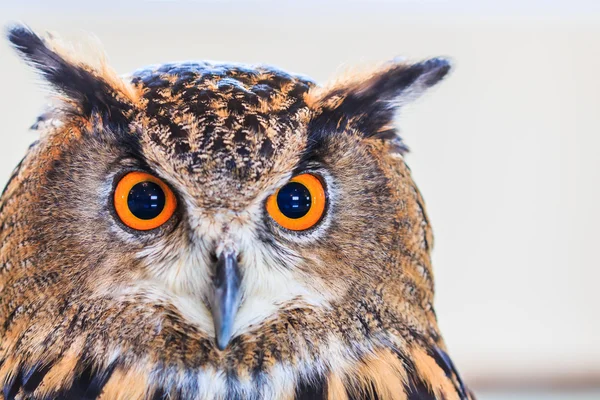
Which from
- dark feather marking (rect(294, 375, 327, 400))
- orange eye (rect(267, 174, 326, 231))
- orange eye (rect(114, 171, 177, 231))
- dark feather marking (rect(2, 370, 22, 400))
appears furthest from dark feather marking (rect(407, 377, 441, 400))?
dark feather marking (rect(2, 370, 22, 400))

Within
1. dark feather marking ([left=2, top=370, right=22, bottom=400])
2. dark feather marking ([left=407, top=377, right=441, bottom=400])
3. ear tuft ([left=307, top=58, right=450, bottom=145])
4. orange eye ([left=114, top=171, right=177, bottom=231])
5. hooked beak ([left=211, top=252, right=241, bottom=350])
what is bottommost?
dark feather marking ([left=2, top=370, right=22, bottom=400])

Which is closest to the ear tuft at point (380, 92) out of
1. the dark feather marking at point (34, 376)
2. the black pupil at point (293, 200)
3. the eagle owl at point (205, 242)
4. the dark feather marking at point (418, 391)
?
the eagle owl at point (205, 242)

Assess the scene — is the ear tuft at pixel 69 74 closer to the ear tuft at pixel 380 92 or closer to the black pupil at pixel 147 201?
the black pupil at pixel 147 201

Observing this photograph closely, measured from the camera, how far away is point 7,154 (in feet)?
6.81

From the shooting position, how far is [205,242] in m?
0.74

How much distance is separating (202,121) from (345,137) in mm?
204

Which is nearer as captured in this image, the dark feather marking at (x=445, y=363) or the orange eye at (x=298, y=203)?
the orange eye at (x=298, y=203)

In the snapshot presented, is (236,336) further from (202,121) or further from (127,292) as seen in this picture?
(202,121)

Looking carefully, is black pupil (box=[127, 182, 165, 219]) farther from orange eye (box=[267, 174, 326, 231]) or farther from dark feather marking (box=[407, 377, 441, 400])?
dark feather marking (box=[407, 377, 441, 400])

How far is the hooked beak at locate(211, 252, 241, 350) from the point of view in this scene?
2.35 feet

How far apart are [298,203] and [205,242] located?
121 mm

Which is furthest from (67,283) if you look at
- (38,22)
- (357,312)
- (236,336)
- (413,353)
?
(38,22)

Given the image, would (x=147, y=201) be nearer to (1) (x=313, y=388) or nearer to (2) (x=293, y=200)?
(2) (x=293, y=200)

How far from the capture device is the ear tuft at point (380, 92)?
854 millimetres
